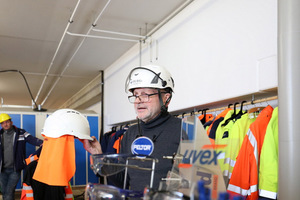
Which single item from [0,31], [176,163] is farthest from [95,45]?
[176,163]

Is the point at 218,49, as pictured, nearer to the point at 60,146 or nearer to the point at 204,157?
the point at 60,146

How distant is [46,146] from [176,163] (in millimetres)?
2053

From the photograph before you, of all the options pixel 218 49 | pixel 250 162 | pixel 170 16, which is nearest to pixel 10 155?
pixel 170 16

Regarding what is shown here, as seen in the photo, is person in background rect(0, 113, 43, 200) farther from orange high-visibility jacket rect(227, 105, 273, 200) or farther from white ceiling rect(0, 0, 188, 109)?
orange high-visibility jacket rect(227, 105, 273, 200)

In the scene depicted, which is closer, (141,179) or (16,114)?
(141,179)

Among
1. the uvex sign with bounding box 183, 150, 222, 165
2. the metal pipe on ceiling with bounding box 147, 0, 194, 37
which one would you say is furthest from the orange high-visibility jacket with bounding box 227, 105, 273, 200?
the metal pipe on ceiling with bounding box 147, 0, 194, 37

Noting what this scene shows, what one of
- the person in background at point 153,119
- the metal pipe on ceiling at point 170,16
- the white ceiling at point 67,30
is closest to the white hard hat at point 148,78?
the person in background at point 153,119

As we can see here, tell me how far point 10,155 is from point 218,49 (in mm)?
4729

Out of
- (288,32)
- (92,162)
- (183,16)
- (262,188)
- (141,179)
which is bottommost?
(262,188)

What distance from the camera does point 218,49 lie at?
3.88 metres

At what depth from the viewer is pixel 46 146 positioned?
290cm

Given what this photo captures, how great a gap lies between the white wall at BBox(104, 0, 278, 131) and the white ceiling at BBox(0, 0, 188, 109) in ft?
1.54

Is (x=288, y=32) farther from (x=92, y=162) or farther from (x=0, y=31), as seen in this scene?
(x=0, y=31)

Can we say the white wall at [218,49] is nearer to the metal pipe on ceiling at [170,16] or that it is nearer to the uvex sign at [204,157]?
the metal pipe on ceiling at [170,16]
